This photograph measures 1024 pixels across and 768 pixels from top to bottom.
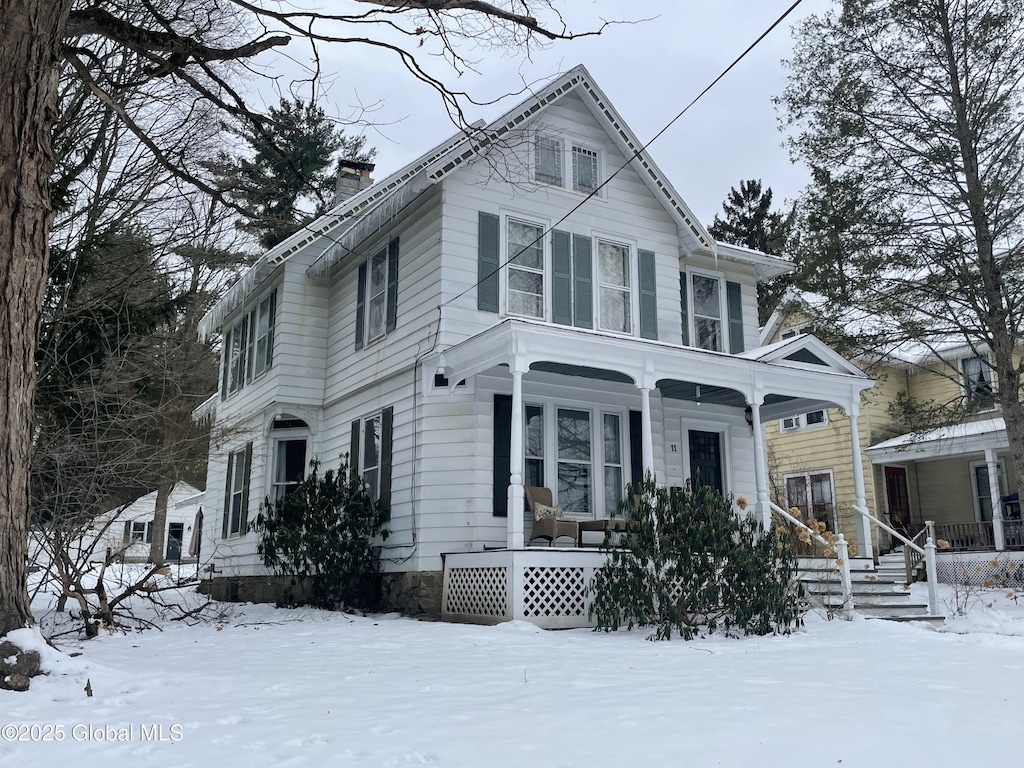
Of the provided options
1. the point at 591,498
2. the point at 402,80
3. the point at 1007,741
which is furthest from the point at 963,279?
the point at 1007,741

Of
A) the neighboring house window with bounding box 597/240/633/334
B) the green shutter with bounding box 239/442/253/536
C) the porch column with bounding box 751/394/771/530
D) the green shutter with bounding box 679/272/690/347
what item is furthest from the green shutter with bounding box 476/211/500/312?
the green shutter with bounding box 239/442/253/536

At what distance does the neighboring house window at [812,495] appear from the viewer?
2228cm

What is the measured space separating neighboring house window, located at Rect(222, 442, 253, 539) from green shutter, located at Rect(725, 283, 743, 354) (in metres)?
8.71

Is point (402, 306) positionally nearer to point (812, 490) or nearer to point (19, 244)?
point (19, 244)

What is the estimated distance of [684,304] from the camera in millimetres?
14430

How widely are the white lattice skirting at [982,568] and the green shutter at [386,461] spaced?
1057 centimetres

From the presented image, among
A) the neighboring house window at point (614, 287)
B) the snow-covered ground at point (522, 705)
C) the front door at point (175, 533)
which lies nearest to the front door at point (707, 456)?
the neighboring house window at point (614, 287)

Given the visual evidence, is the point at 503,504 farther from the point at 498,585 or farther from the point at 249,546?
the point at 249,546

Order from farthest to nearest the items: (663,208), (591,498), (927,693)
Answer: (663,208) < (591,498) < (927,693)

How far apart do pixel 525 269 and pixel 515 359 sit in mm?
2839

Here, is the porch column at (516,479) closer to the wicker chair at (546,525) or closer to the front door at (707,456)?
the wicker chair at (546,525)

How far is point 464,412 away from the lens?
11.8 m

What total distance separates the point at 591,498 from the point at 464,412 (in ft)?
7.67

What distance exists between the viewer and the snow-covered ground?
12.4 feet
